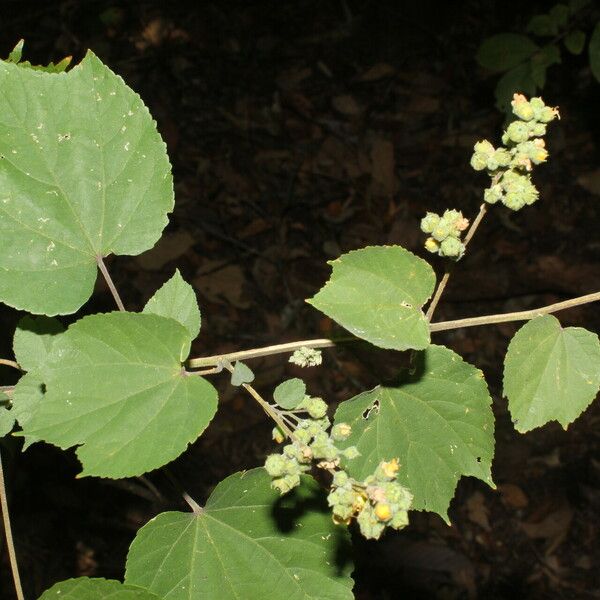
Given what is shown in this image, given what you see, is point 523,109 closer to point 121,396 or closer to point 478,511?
point 121,396

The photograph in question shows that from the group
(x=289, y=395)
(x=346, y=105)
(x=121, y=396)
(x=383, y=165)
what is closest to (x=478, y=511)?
(x=383, y=165)

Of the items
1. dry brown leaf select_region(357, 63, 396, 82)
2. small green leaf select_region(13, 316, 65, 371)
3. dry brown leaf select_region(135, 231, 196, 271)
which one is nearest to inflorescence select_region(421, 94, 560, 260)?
small green leaf select_region(13, 316, 65, 371)

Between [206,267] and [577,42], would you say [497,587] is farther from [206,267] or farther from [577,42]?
[577,42]

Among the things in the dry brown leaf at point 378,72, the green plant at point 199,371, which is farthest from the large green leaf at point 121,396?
the dry brown leaf at point 378,72

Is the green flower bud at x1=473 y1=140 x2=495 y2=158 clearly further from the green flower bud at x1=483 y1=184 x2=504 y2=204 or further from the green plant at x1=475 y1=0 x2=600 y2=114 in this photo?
the green plant at x1=475 y1=0 x2=600 y2=114

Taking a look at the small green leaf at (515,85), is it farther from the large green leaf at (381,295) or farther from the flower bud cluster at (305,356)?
the flower bud cluster at (305,356)
